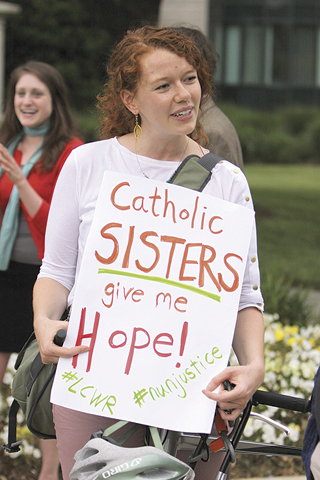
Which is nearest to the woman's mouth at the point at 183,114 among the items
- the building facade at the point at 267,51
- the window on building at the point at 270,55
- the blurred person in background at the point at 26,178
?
the blurred person in background at the point at 26,178

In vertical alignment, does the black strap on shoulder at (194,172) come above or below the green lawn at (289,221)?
above

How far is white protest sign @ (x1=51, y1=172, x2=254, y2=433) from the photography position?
1791 millimetres

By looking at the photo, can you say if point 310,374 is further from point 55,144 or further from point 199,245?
point 199,245

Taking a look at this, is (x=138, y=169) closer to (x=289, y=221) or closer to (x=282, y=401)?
(x=282, y=401)

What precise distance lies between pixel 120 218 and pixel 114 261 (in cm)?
12

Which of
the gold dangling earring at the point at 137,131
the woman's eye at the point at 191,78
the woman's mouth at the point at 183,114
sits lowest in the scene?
the gold dangling earring at the point at 137,131

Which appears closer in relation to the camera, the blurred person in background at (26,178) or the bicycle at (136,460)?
the bicycle at (136,460)

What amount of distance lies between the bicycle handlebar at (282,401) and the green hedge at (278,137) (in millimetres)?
21604

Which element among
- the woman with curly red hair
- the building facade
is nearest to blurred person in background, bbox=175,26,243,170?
the woman with curly red hair

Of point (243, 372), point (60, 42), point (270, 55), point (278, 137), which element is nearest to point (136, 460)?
point (243, 372)

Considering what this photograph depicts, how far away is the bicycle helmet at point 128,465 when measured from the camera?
Answer: 5.31 feet

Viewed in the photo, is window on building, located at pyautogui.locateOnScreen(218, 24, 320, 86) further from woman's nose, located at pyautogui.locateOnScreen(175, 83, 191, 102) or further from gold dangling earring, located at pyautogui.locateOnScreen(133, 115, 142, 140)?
woman's nose, located at pyautogui.locateOnScreen(175, 83, 191, 102)

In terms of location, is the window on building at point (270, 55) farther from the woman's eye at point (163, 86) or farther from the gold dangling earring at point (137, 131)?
the woman's eye at point (163, 86)

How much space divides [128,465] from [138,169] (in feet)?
2.85
